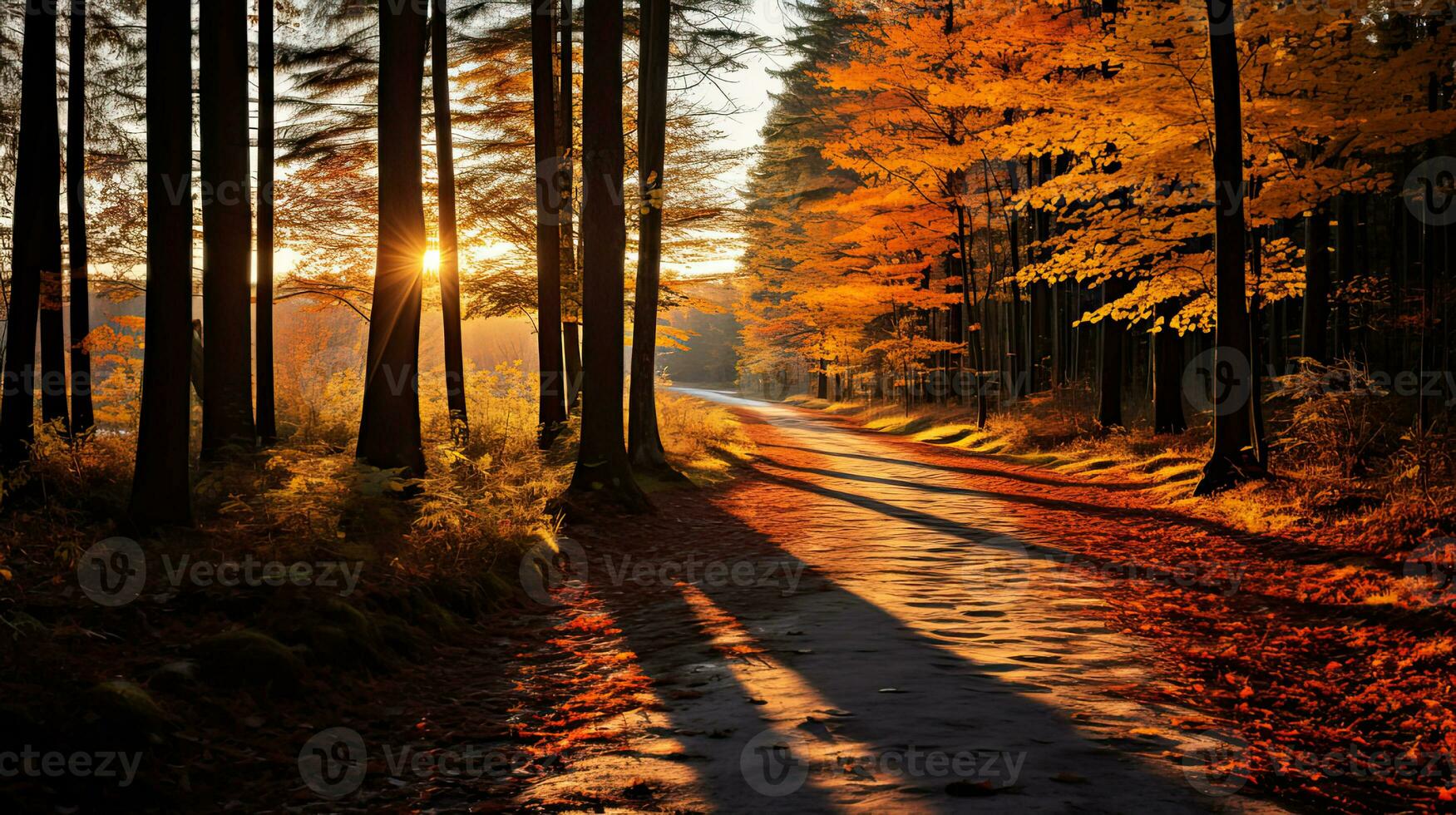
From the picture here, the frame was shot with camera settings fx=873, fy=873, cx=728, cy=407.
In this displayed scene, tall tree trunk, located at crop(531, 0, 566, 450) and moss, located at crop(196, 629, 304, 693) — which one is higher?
tall tree trunk, located at crop(531, 0, 566, 450)

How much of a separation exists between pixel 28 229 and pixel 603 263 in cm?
663

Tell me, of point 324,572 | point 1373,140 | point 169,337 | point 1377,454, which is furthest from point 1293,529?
point 169,337

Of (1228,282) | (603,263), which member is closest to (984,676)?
(603,263)

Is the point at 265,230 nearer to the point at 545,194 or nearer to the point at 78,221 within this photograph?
the point at 78,221

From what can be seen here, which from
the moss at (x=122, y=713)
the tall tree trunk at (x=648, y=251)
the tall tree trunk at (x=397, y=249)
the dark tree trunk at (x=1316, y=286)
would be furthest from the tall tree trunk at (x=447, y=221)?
the dark tree trunk at (x=1316, y=286)

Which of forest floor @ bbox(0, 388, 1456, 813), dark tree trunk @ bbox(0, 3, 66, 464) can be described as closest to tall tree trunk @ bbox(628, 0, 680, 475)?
forest floor @ bbox(0, 388, 1456, 813)

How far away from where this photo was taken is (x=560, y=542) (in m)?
9.77

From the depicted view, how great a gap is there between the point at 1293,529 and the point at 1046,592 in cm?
338

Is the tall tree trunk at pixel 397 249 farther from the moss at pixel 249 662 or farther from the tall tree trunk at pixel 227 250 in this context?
the moss at pixel 249 662

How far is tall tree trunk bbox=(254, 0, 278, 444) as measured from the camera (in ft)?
49.6

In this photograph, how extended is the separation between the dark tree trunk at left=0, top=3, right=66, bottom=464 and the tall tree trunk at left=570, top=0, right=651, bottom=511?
20.4 ft

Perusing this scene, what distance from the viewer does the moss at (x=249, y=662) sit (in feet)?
15.8

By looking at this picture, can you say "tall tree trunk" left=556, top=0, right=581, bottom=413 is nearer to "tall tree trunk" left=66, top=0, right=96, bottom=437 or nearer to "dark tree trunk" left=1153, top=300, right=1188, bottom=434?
"tall tree trunk" left=66, top=0, right=96, bottom=437

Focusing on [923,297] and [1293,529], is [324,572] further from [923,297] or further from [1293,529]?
[923,297]
